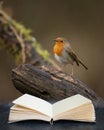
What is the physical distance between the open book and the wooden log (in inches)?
10.3

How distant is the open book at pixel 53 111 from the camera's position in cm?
206

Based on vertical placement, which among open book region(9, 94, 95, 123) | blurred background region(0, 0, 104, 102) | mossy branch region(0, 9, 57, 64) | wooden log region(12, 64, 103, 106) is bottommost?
open book region(9, 94, 95, 123)

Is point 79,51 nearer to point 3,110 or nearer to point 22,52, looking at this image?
point 22,52

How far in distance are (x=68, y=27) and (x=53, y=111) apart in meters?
3.45

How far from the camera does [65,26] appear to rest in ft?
18.0

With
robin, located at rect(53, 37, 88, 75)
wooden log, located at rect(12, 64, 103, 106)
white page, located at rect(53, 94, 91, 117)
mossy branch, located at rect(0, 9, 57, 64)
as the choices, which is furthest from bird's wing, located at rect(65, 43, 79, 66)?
mossy branch, located at rect(0, 9, 57, 64)

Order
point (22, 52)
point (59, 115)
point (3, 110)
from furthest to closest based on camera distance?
point (22, 52) → point (3, 110) → point (59, 115)

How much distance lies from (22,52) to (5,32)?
0.53 ft

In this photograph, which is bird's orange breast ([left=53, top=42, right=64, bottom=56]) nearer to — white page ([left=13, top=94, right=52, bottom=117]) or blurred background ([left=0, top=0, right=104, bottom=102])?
white page ([left=13, top=94, right=52, bottom=117])

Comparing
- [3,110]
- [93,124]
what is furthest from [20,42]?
[93,124]

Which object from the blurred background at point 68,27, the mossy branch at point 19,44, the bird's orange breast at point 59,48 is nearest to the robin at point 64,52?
the bird's orange breast at point 59,48

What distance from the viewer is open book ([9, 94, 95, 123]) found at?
81.2 inches

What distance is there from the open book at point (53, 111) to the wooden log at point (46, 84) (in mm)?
263

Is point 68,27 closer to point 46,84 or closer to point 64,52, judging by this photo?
point 64,52
